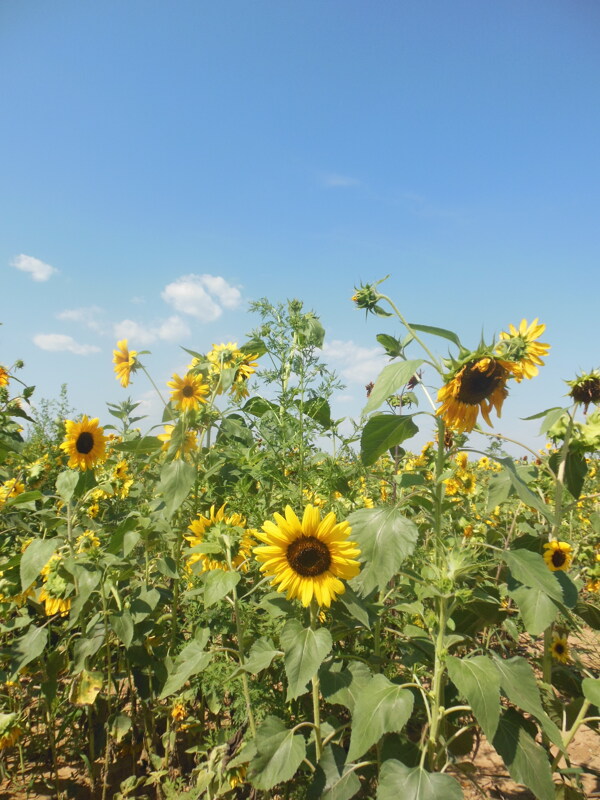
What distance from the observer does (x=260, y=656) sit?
61.6 inches

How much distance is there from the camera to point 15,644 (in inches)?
78.1

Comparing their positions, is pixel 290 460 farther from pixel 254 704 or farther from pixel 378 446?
pixel 254 704

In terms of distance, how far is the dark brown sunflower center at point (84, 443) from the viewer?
2932 millimetres

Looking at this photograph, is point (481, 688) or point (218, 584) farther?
point (218, 584)

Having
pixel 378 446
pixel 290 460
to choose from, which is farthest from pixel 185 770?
pixel 378 446

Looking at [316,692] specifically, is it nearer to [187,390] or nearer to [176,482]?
[176,482]

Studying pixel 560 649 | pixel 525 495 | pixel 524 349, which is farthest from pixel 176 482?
pixel 560 649

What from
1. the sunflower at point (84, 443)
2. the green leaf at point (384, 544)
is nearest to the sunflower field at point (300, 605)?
the green leaf at point (384, 544)

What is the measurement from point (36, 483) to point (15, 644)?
3.33ft

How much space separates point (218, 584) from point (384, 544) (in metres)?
0.52

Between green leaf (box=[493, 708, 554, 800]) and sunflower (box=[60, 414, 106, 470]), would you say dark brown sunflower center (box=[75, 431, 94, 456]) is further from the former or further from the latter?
green leaf (box=[493, 708, 554, 800])

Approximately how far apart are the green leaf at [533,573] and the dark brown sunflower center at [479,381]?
43 cm

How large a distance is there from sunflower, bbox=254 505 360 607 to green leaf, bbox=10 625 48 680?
3.36ft

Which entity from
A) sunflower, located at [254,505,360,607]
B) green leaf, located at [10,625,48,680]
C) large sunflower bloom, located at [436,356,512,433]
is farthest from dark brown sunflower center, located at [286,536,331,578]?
green leaf, located at [10,625,48,680]
